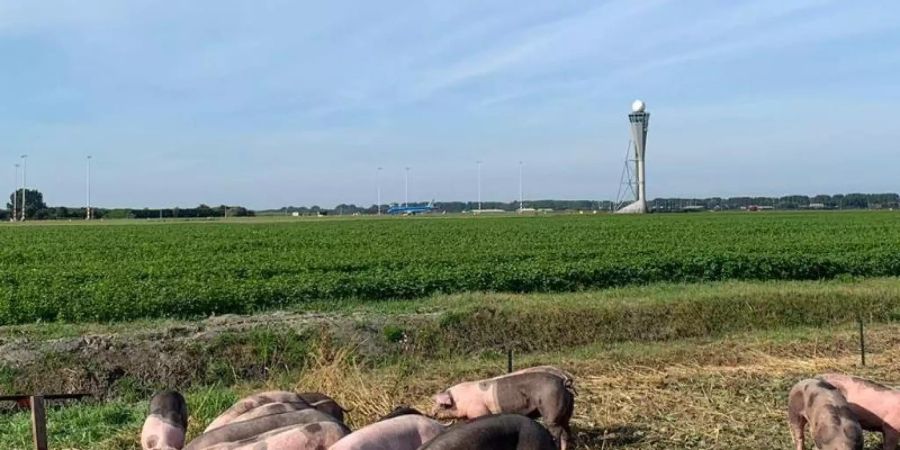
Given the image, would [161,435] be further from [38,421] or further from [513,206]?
[513,206]

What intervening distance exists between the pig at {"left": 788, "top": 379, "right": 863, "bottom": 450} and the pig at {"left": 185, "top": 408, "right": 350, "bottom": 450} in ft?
12.8

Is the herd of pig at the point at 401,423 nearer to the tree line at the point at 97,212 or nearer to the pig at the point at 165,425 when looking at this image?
the pig at the point at 165,425

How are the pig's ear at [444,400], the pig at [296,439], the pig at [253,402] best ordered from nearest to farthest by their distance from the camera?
1. the pig at [296,439]
2. the pig at [253,402]
3. the pig's ear at [444,400]

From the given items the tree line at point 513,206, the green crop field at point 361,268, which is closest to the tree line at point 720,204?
the tree line at point 513,206

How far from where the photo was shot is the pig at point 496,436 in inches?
197

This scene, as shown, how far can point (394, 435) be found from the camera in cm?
571

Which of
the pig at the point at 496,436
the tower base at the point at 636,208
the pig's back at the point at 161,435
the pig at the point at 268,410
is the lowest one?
the pig's back at the point at 161,435

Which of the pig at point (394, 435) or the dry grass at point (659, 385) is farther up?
the pig at point (394, 435)

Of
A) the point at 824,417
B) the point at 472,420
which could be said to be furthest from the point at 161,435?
the point at 824,417

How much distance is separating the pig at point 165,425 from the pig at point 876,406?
19.4 ft

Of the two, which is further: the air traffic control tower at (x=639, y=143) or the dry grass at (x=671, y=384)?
the air traffic control tower at (x=639, y=143)

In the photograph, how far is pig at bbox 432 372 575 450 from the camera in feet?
A: 24.8

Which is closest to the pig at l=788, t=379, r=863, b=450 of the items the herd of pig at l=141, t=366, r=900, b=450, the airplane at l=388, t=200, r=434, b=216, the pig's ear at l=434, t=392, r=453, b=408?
the herd of pig at l=141, t=366, r=900, b=450

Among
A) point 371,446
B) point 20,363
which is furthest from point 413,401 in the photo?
point 20,363
